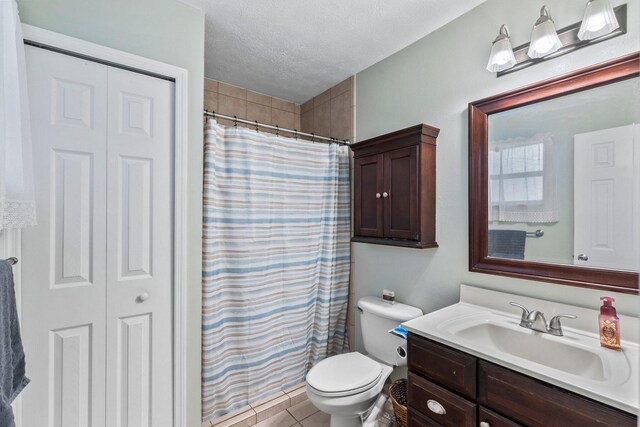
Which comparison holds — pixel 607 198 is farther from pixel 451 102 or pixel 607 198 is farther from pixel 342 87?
pixel 342 87

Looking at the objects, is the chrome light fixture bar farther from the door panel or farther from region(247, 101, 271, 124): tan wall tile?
region(247, 101, 271, 124): tan wall tile

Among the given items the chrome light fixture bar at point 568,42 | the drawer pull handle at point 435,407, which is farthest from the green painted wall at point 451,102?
the drawer pull handle at point 435,407

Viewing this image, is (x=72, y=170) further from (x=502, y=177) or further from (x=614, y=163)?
(x=614, y=163)

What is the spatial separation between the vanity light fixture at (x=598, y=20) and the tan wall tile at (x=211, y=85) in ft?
7.60

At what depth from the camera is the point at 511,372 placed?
3.19 feet

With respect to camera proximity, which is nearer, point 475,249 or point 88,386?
point 88,386

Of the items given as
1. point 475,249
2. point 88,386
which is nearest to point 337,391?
point 475,249

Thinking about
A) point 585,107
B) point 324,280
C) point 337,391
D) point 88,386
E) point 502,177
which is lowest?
point 337,391

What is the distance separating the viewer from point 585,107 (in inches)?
47.6

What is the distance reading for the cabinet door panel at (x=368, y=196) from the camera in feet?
6.24

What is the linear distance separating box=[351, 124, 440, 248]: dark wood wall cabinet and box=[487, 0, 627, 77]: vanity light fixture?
1.48 feet

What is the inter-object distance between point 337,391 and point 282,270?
0.84 metres

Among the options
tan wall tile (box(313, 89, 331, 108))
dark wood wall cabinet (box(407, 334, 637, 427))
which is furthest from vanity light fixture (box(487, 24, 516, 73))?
tan wall tile (box(313, 89, 331, 108))

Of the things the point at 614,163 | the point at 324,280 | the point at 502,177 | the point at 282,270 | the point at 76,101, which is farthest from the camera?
the point at 324,280
